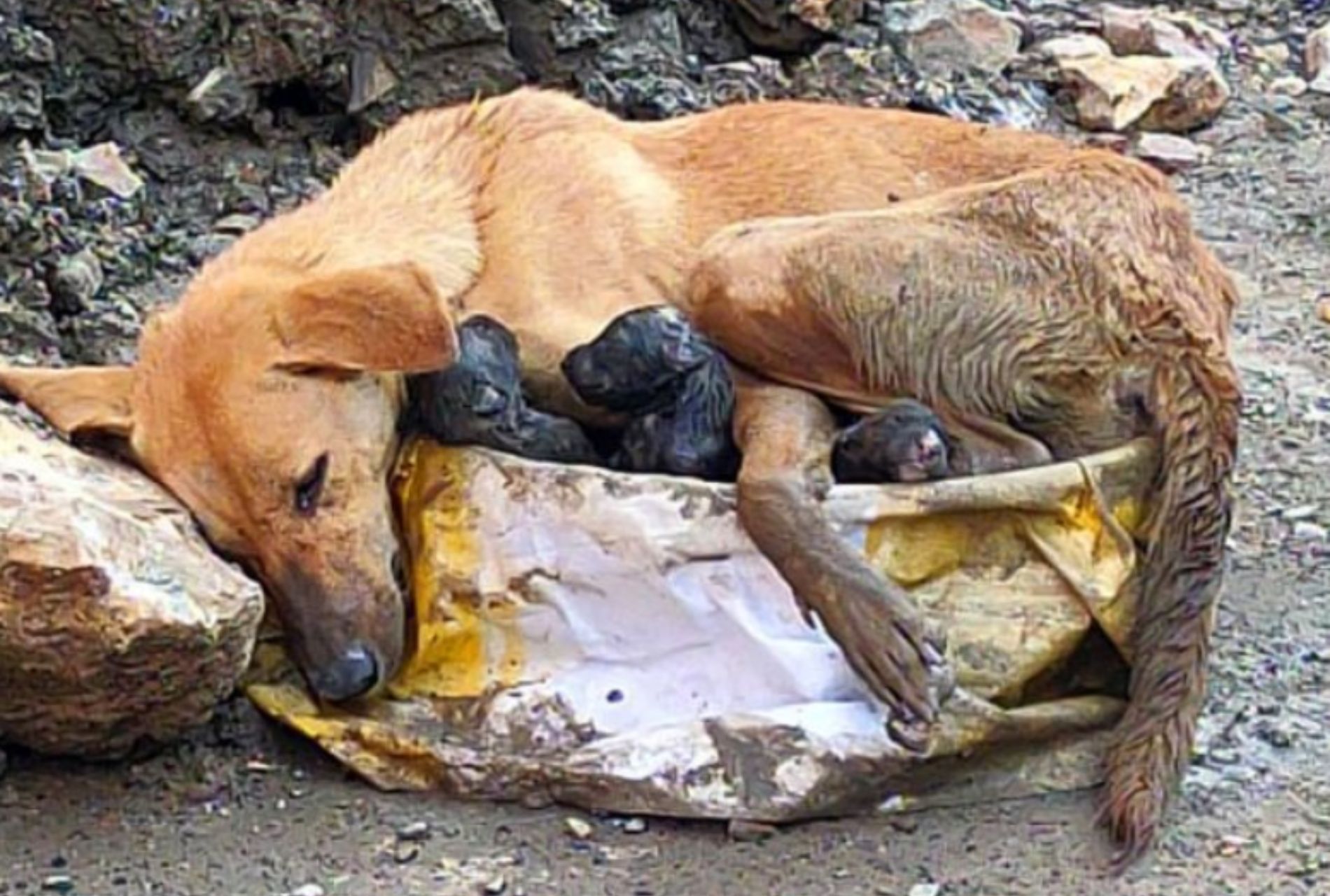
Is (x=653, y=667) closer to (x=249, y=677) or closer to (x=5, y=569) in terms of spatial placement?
(x=249, y=677)

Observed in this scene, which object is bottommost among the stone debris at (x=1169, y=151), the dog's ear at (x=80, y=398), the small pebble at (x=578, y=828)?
the stone debris at (x=1169, y=151)

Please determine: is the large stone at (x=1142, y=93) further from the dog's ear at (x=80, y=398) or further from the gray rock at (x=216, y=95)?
the dog's ear at (x=80, y=398)

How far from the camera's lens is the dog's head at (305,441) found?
162 inches

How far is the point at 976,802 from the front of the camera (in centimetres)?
402

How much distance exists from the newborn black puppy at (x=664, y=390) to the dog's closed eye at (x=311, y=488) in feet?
1.65

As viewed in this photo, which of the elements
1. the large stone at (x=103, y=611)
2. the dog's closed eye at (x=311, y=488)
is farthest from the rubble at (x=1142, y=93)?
the large stone at (x=103, y=611)

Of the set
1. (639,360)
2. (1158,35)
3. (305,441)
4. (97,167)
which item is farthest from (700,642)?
(1158,35)

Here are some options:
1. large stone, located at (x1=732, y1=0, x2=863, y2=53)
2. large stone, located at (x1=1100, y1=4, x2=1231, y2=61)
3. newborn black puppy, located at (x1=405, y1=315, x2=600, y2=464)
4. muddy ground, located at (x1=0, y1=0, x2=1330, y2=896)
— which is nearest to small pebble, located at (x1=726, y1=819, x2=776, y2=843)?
muddy ground, located at (x1=0, y1=0, x2=1330, y2=896)

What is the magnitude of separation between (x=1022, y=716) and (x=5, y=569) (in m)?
1.60

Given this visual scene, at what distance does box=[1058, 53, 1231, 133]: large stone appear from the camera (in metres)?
7.52

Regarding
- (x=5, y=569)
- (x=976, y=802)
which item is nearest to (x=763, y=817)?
(x=976, y=802)

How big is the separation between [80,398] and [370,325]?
552mm

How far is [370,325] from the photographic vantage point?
164 inches

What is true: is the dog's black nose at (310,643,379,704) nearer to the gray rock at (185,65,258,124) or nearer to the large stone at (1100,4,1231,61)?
the gray rock at (185,65,258,124)
